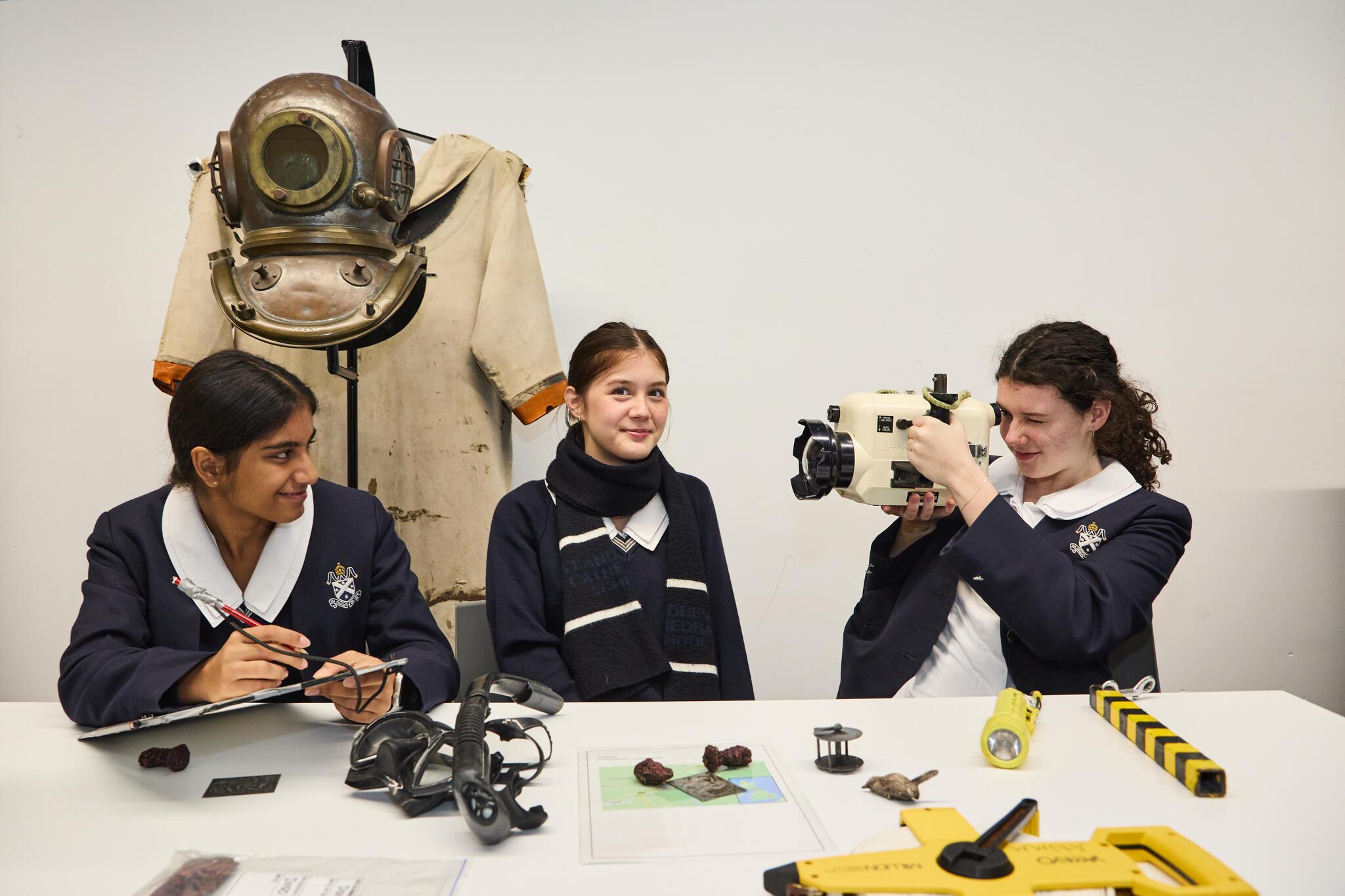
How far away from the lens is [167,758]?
114 centimetres

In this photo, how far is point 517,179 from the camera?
7.73 feet

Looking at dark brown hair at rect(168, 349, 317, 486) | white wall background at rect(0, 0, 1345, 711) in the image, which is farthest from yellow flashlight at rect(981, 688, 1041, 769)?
white wall background at rect(0, 0, 1345, 711)

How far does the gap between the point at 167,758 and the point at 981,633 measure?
117cm

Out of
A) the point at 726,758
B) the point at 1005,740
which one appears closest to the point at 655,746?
the point at 726,758

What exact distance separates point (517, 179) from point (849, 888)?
6.26 feet

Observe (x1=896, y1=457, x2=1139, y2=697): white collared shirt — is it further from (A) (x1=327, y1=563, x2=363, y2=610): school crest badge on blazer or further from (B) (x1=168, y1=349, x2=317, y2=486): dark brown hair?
(B) (x1=168, y1=349, x2=317, y2=486): dark brown hair

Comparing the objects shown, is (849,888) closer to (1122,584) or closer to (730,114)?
(1122,584)

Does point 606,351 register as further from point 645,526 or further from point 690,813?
point 690,813

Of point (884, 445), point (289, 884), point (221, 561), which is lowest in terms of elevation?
point (289, 884)

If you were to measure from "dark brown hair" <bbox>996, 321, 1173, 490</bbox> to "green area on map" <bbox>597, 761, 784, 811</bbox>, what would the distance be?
913 millimetres

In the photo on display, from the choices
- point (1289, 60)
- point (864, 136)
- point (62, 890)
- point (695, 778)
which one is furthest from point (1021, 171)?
point (62, 890)

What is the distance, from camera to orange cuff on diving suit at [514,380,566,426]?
88.4 inches

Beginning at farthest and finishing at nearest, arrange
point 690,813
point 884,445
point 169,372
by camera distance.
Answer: point 169,372, point 884,445, point 690,813

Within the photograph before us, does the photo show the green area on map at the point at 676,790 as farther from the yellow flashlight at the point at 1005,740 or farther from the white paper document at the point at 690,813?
the yellow flashlight at the point at 1005,740
